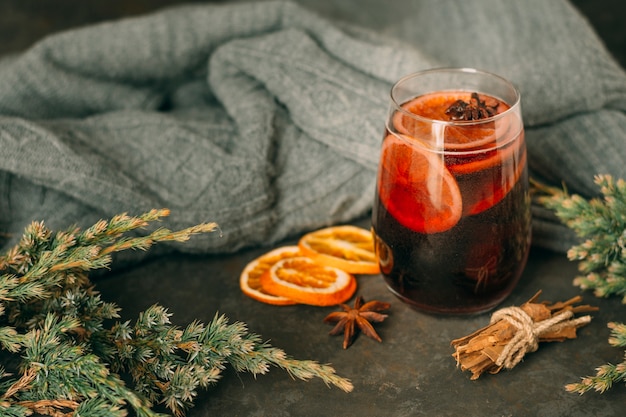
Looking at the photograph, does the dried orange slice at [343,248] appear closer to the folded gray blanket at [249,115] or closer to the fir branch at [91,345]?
the folded gray blanket at [249,115]

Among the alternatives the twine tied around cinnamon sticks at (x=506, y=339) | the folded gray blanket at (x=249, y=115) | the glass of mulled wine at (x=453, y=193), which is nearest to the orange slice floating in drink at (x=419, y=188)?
the glass of mulled wine at (x=453, y=193)

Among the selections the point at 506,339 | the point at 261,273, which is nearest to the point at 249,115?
the point at 261,273

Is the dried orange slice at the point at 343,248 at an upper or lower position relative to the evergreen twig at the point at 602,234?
lower

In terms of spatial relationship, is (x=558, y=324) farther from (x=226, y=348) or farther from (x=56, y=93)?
(x=56, y=93)

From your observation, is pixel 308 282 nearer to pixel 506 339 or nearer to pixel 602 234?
pixel 506 339

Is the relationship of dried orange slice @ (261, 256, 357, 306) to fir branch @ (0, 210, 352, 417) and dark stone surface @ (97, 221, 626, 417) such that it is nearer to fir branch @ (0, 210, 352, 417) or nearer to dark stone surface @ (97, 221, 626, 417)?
dark stone surface @ (97, 221, 626, 417)

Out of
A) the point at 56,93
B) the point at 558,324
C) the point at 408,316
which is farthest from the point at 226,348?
the point at 56,93

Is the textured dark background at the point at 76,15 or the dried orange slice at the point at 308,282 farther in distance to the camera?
the textured dark background at the point at 76,15
